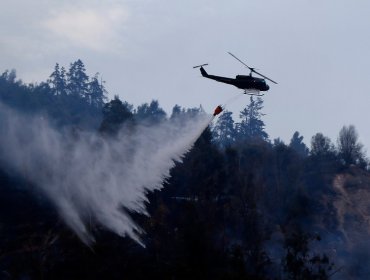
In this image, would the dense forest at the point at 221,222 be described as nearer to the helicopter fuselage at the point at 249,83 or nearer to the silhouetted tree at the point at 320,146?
the silhouetted tree at the point at 320,146

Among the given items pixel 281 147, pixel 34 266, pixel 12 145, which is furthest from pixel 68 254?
pixel 281 147

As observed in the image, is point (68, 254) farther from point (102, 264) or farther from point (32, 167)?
point (32, 167)

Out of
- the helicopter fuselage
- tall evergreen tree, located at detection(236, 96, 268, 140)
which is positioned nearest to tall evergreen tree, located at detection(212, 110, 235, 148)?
tall evergreen tree, located at detection(236, 96, 268, 140)

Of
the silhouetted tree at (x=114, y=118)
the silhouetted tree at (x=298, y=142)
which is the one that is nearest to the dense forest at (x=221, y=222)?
the silhouetted tree at (x=114, y=118)

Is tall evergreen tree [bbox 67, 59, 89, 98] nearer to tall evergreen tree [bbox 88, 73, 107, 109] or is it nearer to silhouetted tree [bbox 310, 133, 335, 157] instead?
tall evergreen tree [bbox 88, 73, 107, 109]

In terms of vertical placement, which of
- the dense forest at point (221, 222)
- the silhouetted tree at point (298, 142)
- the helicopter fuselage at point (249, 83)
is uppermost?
the silhouetted tree at point (298, 142)

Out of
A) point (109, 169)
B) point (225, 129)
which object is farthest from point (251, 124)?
point (109, 169)

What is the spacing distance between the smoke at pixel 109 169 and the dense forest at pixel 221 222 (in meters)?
1.51

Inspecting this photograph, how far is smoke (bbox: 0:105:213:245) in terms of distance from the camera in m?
56.8

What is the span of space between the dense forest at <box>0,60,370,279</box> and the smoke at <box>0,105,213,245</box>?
151 centimetres

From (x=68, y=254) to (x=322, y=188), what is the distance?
5860 centimetres

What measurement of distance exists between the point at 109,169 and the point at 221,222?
1792 centimetres

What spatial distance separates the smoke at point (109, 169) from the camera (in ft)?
186

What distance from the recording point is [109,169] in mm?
59438
